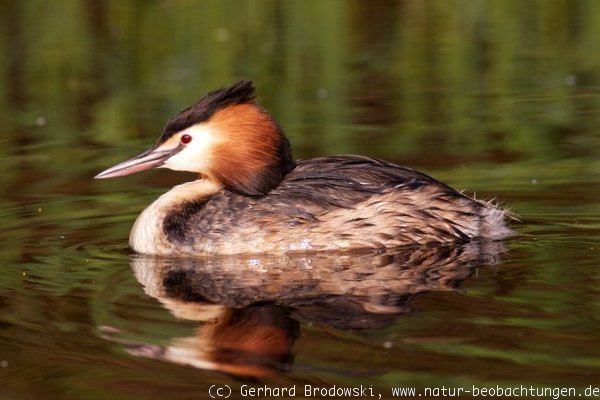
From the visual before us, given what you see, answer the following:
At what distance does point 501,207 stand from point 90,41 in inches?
265

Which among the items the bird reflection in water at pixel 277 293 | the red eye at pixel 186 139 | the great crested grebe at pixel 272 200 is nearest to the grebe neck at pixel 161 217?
the great crested grebe at pixel 272 200

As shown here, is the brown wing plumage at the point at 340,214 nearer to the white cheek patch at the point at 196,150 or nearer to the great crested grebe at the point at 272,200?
the great crested grebe at the point at 272,200

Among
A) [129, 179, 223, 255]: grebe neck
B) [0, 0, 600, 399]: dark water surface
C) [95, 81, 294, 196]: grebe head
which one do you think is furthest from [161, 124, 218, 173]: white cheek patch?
[0, 0, 600, 399]: dark water surface

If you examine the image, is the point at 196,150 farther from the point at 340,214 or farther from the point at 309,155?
the point at 309,155

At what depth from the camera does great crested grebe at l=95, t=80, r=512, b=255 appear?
26.2ft

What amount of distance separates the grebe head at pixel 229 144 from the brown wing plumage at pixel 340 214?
0.09 m

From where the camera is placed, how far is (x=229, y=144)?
26.9 feet

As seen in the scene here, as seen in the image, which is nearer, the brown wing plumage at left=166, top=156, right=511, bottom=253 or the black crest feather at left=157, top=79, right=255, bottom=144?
the brown wing plumage at left=166, top=156, right=511, bottom=253

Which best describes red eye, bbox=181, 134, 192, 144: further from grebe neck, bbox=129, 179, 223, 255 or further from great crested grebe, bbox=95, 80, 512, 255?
grebe neck, bbox=129, 179, 223, 255

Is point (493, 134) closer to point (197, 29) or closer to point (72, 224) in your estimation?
point (72, 224)

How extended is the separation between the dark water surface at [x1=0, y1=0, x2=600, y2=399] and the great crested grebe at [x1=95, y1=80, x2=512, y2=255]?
173 mm

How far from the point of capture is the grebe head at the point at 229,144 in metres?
8.12

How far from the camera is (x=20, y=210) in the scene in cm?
913

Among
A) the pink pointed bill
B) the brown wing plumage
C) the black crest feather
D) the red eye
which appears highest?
the black crest feather
